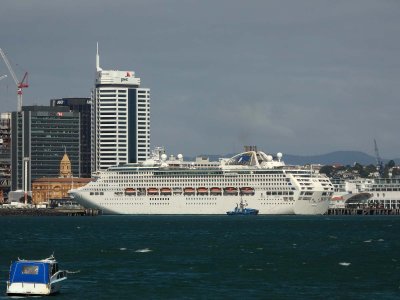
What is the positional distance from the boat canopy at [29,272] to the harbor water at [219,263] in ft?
5.58

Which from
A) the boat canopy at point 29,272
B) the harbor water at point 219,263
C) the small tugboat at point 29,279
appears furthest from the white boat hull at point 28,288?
the harbor water at point 219,263

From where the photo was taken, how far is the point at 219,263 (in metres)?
96.2

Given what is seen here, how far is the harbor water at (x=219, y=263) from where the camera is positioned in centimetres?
7544

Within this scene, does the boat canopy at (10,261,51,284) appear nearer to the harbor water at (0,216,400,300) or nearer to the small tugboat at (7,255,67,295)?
the small tugboat at (7,255,67,295)

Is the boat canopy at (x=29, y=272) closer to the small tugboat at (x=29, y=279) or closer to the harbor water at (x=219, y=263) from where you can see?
the small tugboat at (x=29, y=279)

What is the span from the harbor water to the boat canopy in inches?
67.0

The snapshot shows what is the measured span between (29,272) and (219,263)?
27912mm

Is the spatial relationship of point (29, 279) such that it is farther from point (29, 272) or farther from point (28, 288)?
point (28, 288)

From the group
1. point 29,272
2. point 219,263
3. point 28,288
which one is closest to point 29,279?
point 29,272

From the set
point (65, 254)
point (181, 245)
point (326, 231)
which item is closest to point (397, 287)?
point (65, 254)

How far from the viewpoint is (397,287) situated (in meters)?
77.2

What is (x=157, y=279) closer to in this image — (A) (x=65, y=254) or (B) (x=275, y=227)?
(A) (x=65, y=254)

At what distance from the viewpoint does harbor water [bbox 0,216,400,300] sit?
75.4 meters

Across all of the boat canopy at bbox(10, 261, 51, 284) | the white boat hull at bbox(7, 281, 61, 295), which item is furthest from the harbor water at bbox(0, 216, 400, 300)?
the boat canopy at bbox(10, 261, 51, 284)
